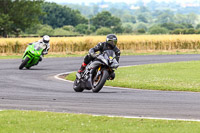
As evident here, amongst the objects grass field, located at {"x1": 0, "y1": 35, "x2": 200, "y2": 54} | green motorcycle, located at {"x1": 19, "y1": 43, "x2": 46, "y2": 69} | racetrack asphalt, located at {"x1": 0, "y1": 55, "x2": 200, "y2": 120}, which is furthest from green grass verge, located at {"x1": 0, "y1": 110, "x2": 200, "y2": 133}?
grass field, located at {"x1": 0, "y1": 35, "x2": 200, "y2": 54}

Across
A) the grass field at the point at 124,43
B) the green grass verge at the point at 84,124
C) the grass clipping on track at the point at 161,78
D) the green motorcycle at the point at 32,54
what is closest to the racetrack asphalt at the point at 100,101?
the green grass verge at the point at 84,124

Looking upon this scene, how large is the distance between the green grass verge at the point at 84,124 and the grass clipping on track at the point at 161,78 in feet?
24.1

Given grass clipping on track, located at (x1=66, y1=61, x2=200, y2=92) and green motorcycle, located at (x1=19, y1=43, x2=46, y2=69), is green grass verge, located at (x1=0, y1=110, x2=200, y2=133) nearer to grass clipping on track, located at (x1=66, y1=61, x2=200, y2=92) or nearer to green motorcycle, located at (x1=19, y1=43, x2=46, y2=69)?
grass clipping on track, located at (x1=66, y1=61, x2=200, y2=92)

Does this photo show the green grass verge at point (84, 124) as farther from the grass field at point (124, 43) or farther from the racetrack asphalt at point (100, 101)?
the grass field at point (124, 43)

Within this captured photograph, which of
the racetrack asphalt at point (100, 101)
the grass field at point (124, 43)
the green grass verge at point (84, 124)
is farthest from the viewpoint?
the grass field at point (124, 43)

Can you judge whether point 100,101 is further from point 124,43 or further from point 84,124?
point 124,43

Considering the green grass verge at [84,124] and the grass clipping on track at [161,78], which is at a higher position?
the green grass verge at [84,124]

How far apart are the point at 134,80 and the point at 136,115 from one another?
31.3ft

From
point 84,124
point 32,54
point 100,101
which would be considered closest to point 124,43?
point 32,54

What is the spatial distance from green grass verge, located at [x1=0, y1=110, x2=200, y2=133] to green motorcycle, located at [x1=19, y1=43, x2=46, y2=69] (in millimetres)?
16084

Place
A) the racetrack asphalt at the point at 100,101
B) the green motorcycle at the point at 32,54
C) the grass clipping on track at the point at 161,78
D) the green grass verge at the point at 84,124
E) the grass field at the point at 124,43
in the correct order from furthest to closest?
1. the grass field at the point at 124,43
2. the green motorcycle at the point at 32,54
3. the grass clipping on track at the point at 161,78
4. the racetrack asphalt at the point at 100,101
5. the green grass verge at the point at 84,124

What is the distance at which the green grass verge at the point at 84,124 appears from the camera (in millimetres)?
9734

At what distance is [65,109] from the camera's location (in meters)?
12.9

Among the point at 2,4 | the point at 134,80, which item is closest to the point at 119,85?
the point at 134,80
